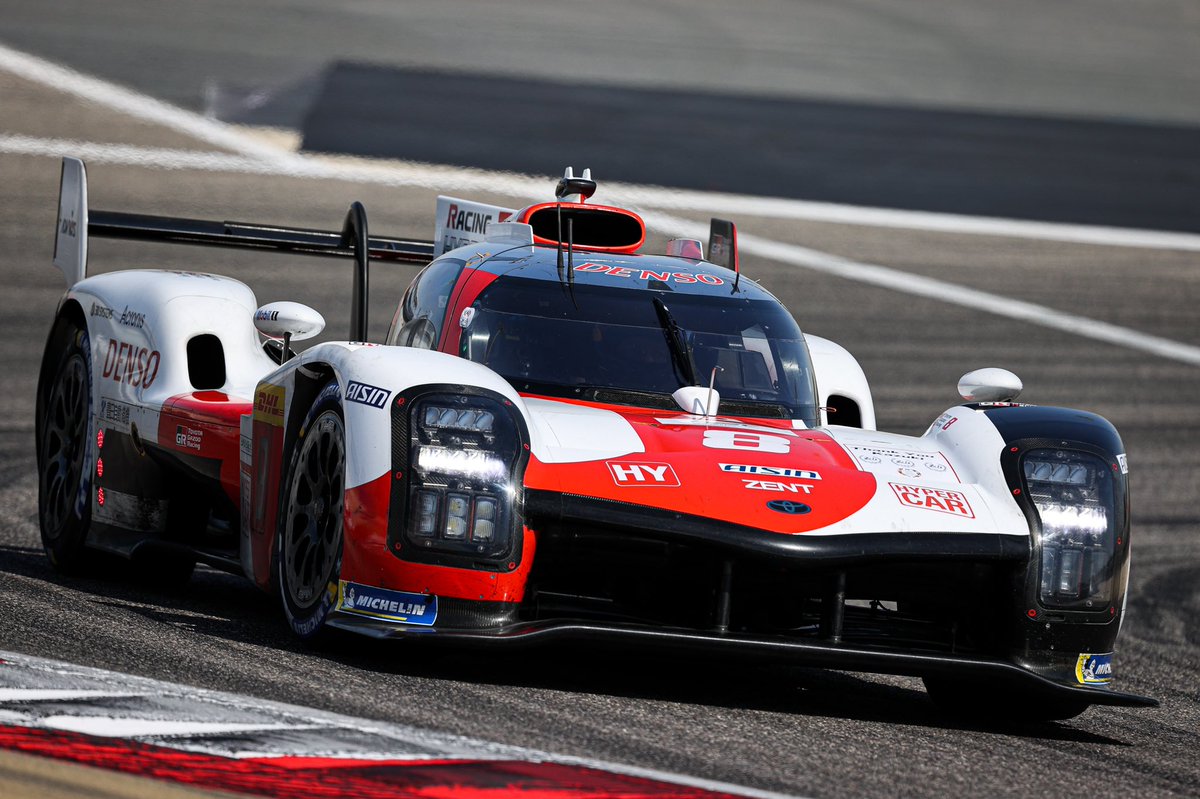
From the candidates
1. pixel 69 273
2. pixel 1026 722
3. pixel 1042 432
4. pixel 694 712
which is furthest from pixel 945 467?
pixel 69 273

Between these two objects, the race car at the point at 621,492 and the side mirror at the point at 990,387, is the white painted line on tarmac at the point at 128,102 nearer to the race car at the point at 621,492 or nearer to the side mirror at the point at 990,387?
the race car at the point at 621,492

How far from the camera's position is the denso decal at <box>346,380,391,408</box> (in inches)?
219

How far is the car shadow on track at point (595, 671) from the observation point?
5516mm

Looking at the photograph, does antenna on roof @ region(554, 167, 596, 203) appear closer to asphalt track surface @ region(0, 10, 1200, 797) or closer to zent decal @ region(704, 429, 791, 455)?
asphalt track surface @ region(0, 10, 1200, 797)

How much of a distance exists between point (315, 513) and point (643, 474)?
42.5 inches

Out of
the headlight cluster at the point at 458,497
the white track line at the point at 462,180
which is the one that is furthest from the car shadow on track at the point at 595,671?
the white track line at the point at 462,180

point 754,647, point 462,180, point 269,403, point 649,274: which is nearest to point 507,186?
point 462,180

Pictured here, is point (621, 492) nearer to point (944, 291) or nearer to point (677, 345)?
point (677, 345)

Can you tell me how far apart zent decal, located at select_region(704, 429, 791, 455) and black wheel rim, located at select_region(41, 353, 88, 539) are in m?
2.98

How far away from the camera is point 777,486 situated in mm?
5688

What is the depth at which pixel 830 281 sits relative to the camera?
72.9ft

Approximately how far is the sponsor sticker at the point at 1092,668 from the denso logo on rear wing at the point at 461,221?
3888 mm

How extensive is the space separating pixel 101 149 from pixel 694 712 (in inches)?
792

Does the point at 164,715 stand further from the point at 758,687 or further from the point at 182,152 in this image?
the point at 182,152
